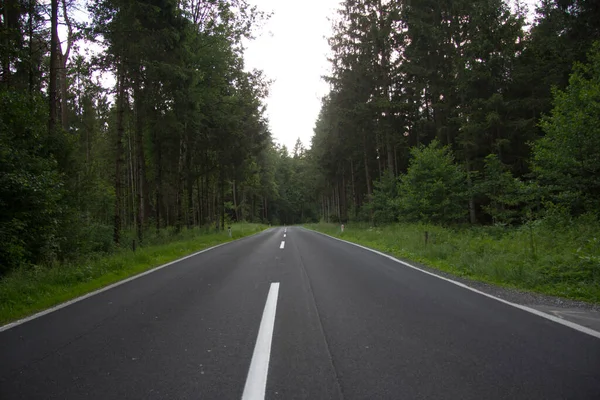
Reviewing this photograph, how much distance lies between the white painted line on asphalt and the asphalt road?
0.6 inches

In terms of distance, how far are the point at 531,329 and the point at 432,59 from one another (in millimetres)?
20615

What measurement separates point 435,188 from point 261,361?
57.4 ft

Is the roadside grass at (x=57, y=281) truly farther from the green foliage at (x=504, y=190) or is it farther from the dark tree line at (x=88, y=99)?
the green foliage at (x=504, y=190)

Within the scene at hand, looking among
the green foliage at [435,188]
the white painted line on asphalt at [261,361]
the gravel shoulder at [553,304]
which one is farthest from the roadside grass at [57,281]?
the green foliage at [435,188]

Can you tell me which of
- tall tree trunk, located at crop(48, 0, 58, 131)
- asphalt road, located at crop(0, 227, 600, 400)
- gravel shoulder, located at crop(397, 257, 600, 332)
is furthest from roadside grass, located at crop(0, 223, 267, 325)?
gravel shoulder, located at crop(397, 257, 600, 332)

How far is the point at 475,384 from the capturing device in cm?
271

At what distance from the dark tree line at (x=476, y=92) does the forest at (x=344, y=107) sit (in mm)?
88

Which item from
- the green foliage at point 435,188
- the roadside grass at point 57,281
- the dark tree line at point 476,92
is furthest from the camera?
the green foliage at point 435,188

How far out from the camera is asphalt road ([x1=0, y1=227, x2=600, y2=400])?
269cm

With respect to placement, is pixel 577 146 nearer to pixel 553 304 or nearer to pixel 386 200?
pixel 553 304

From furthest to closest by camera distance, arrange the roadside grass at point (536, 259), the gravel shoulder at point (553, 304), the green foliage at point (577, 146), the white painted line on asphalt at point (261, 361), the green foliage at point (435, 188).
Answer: the green foliage at point (435, 188), the green foliage at point (577, 146), the roadside grass at point (536, 259), the gravel shoulder at point (553, 304), the white painted line on asphalt at point (261, 361)

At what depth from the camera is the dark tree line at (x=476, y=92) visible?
1428 cm

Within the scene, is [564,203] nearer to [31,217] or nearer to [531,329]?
[531,329]

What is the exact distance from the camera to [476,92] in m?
19.3
